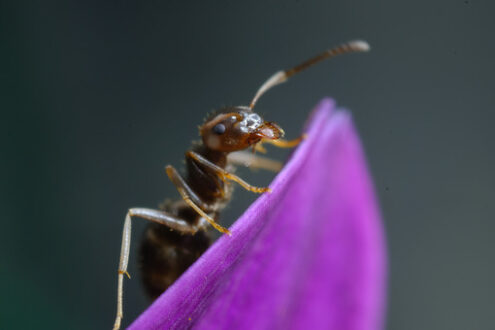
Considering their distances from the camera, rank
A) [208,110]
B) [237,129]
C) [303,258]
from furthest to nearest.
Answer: [208,110], [237,129], [303,258]

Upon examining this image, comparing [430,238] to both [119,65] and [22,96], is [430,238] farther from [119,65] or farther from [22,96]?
[22,96]

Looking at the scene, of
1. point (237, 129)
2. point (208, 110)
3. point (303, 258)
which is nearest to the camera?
point (303, 258)

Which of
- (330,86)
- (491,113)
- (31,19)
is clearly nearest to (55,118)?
(31,19)

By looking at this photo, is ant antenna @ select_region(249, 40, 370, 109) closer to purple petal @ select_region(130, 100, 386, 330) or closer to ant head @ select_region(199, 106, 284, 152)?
ant head @ select_region(199, 106, 284, 152)

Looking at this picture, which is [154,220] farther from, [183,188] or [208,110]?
[208,110]

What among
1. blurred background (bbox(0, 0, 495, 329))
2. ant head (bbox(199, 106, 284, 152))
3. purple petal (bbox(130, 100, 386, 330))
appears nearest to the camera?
purple petal (bbox(130, 100, 386, 330))

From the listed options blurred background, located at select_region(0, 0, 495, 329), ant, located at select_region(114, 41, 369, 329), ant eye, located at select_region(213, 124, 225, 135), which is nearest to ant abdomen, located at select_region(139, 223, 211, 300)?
ant, located at select_region(114, 41, 369, 329)

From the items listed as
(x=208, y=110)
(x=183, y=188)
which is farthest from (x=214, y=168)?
(x=208, y=110)
